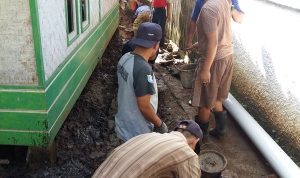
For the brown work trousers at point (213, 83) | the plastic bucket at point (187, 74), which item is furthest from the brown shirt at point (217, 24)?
the plastic bucket at point (187, 74)

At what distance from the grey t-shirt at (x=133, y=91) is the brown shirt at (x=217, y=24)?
163 centimetres

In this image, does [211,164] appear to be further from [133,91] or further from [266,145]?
[133,91]

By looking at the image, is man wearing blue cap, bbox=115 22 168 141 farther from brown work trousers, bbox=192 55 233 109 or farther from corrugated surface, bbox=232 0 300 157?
corrugated surface, bbox=232 0 300 157

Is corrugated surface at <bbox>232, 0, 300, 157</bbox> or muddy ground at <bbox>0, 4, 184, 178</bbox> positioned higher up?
corrugated surface at <bbox>232, 0, 300, 157</bbox>

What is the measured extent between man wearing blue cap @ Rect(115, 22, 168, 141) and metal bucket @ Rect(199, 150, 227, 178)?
110cm

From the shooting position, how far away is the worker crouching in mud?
248cm

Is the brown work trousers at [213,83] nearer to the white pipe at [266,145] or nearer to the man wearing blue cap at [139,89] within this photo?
the white pipe at [266,145]

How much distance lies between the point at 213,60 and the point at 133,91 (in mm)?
2046

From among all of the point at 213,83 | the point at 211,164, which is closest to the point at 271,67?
the point at 213,83

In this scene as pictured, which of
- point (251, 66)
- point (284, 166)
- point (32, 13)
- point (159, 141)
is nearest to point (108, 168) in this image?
point (159, 141)

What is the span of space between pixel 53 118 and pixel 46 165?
617 millimetres

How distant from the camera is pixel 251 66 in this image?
634 centimetres

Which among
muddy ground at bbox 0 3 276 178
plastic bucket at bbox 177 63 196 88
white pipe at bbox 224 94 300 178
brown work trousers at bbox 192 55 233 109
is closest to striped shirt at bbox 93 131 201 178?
muddy ground at bbox 0 3 276 178

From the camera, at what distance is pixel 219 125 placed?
5605 millimetres
